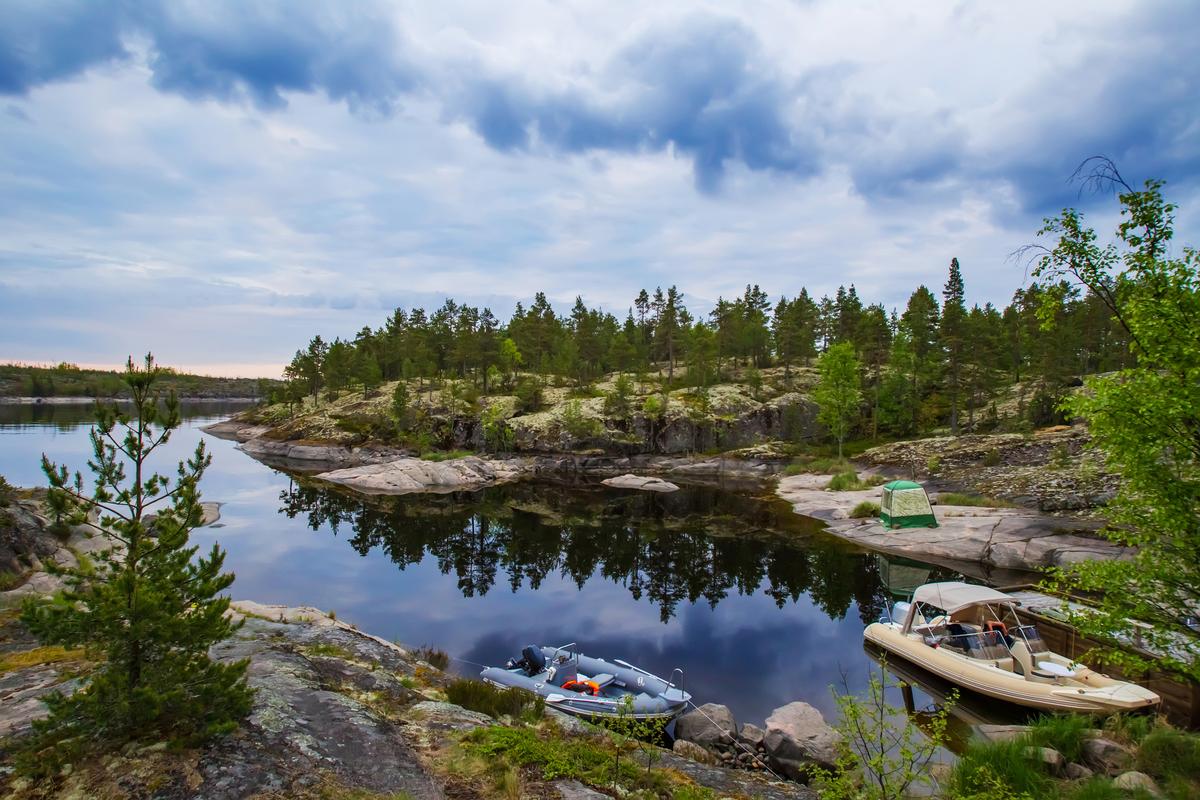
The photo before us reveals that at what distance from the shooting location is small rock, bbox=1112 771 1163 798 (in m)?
10.1

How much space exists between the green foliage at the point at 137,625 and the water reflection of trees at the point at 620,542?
22346 mm

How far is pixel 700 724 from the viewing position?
650 inches

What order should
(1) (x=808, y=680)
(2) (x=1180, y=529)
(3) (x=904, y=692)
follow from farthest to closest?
(1) (x=808, y=680) < (3) (x=904, y=692) < (2) (x=1180, y=529)

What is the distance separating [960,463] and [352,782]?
64146mm

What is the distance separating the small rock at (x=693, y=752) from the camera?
46.7 ft

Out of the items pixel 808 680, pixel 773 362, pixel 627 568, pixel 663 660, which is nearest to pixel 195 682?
pixel 663 660

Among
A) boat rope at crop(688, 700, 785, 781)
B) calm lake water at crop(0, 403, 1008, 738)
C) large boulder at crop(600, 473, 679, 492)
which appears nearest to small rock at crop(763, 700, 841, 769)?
boat rope at crop(688, 700, 785, 781)

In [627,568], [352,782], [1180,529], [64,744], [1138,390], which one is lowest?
[627,568]

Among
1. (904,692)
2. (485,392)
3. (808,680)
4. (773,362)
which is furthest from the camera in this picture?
(773,362)

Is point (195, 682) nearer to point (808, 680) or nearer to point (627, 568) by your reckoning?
point (808, 680)

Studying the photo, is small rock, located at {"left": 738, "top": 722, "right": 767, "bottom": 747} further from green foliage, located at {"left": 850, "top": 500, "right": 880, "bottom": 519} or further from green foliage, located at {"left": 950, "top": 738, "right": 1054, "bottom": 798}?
green foliage, located at {"left": 850, "top": 500, "right": 880, "bottom": 519}

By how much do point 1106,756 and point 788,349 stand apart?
92.8 metres

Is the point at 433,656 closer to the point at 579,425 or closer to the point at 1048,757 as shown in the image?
the point at 1048,757

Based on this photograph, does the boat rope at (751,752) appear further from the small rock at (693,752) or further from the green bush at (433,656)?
the green bush at (433,656)
